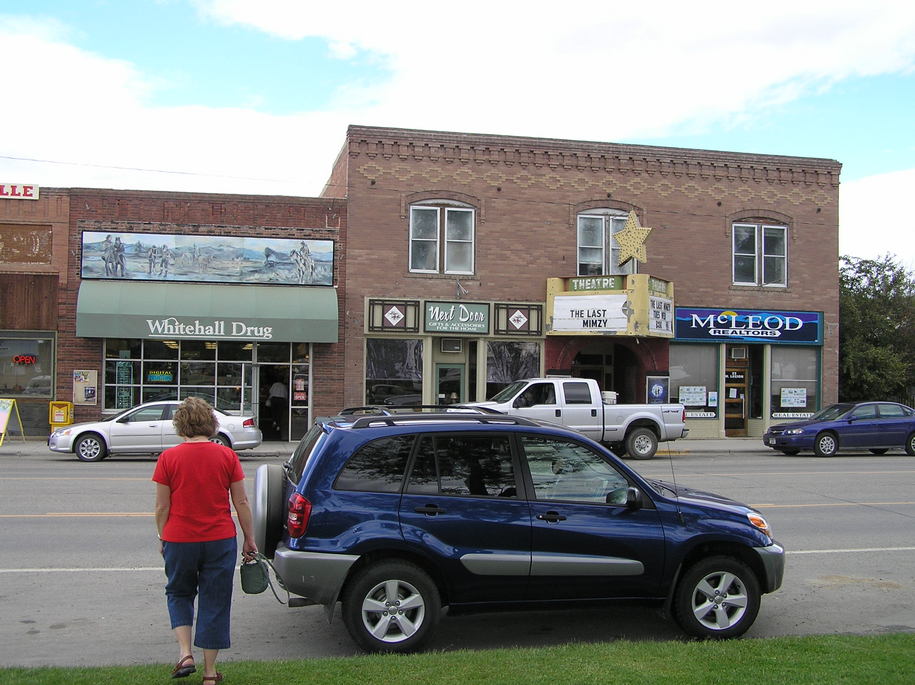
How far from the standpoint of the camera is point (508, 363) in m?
24.9

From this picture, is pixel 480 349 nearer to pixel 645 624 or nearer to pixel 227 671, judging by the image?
pixel 645 624

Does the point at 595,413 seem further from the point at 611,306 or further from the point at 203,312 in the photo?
the point at 203,312

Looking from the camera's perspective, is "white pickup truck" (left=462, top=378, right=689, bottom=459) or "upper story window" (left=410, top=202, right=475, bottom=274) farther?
"upper story window" (left=410, top=202, right=475, bottom=274)

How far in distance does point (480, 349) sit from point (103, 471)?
11324 millimetres

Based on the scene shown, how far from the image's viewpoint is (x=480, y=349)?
24.7 metres

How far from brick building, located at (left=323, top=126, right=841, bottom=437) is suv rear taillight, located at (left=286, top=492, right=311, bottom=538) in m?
17.7

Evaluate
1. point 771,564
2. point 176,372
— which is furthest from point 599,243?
point 771,564

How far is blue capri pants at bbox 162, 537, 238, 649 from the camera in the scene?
5031 millimetres

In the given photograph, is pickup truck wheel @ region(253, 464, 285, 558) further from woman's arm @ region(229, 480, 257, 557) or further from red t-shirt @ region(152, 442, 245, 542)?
red t-shirt @ region(152, 442, 245, 542)

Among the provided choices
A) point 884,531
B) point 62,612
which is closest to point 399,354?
point 884,531

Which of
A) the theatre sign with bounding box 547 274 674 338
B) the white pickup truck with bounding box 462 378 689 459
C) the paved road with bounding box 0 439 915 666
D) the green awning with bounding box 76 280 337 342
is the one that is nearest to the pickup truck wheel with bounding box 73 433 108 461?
the paved road with bounding box 0 439 915 666

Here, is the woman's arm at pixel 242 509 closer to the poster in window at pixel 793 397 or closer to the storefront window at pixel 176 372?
the storefront window at pixel 176 372

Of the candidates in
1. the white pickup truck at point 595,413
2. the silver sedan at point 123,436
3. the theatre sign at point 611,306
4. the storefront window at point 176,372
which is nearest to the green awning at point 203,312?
the storefront window at point 176,372

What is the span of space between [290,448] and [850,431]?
46.7 feet
